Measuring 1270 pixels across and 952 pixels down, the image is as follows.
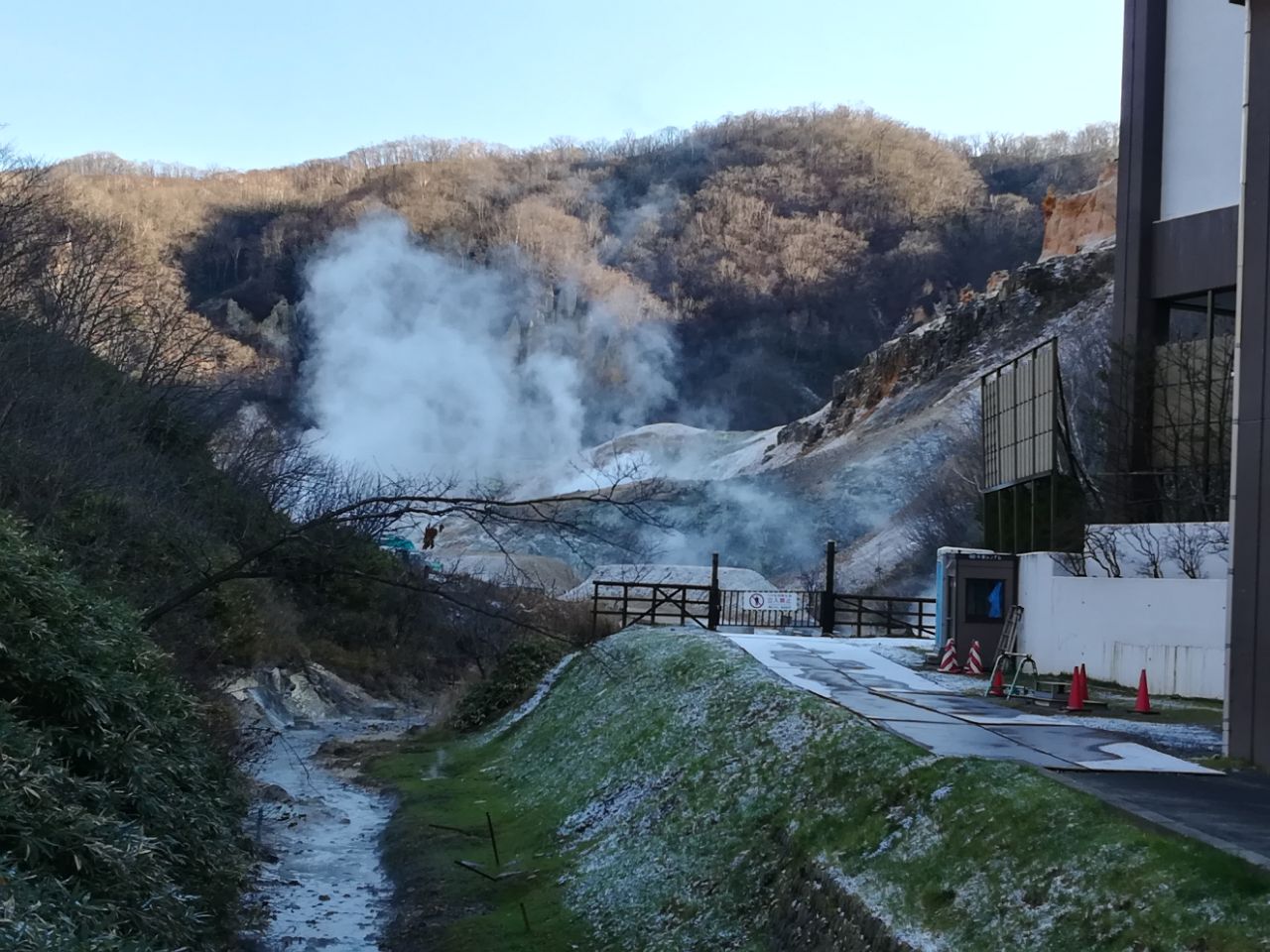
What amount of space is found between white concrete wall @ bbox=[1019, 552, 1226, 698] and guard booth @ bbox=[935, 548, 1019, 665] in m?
0.49

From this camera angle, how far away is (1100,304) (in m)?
65.2

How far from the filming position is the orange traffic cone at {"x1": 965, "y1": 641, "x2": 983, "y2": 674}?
73.7ft

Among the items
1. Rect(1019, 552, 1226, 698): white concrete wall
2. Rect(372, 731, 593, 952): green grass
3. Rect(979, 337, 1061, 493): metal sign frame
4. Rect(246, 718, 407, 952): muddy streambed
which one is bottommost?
Rect(246, 718, 407, 952): muddy streambed

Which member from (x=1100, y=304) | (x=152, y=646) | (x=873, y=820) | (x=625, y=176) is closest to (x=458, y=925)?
(x=152, y=646)

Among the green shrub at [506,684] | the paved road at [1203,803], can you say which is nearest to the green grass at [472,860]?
the green shrub at [506,684]

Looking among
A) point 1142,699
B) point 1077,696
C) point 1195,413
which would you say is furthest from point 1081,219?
point 1077,696

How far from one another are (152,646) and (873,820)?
6.62 m

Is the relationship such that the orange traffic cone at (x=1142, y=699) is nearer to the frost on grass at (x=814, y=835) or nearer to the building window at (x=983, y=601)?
the frost on grass at (x=814, y=835)

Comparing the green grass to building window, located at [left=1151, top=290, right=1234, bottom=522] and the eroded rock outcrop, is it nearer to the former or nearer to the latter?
building window, located at [left=1151, top=290, right=1234, bottom=522]

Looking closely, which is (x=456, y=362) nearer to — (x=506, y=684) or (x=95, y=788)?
(x=506, y=684)

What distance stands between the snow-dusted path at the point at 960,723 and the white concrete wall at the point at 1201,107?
10.7 metres

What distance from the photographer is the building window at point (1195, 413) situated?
2427 centimetres

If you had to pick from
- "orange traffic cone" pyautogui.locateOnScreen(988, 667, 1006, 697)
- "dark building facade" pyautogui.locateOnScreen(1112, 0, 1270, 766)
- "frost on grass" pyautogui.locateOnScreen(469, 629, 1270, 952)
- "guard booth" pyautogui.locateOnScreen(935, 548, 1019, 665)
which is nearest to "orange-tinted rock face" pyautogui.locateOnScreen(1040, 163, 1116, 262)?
"dark building facade" pyautogui.locateOnScreen(1112, 0, 1270, 766)

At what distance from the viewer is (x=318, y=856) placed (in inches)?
693
